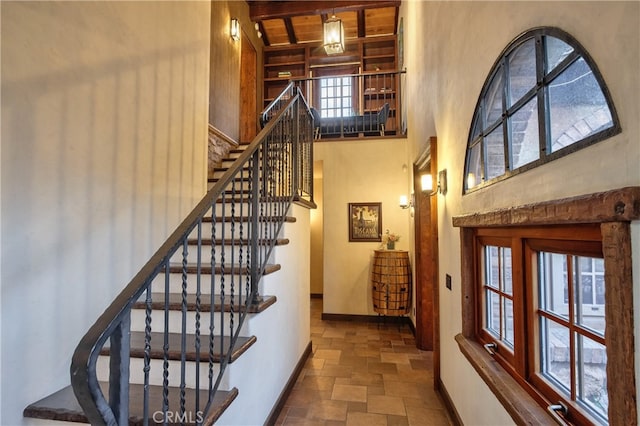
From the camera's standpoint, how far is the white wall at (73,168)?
133cm

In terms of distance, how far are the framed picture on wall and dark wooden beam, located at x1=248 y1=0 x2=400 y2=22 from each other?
350 centimetres

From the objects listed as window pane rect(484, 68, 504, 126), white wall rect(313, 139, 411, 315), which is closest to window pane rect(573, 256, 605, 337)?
window pane rect(484, 68, 504, 126)

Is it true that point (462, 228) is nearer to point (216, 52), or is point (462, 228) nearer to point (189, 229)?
point (189, 229)

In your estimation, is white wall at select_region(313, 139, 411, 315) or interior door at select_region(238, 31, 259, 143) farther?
interior door at select_region(238, 31, 259, 143)

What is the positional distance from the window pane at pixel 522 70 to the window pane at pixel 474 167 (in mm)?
438

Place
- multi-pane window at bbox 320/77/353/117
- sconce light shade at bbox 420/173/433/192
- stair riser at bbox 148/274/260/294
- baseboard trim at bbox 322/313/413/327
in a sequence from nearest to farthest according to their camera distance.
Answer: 1. stair riser at bbox 148/274/260/294
2. sconce light shade at bbox 420/173/433/192
3. baseboard trim at bbox 322/313/413/327
4. multi-pane window at bbox 320/77/353/117

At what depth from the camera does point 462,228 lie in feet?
6.55

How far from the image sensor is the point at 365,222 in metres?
4.90

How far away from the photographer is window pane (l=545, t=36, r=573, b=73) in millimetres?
1041

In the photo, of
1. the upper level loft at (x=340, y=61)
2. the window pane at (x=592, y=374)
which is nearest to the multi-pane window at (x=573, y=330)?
the window pane at (x=592, y=374)

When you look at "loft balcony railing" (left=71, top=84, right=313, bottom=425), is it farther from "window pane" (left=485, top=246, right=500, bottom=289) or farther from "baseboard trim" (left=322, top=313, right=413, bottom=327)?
"baseboard trim" (left=322, top=313, right=413, bottom=327)

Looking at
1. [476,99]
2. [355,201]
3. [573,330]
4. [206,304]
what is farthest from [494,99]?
[355,201]

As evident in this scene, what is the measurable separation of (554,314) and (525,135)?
2.39 feet

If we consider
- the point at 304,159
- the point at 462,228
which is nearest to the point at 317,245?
the point at 304,159
